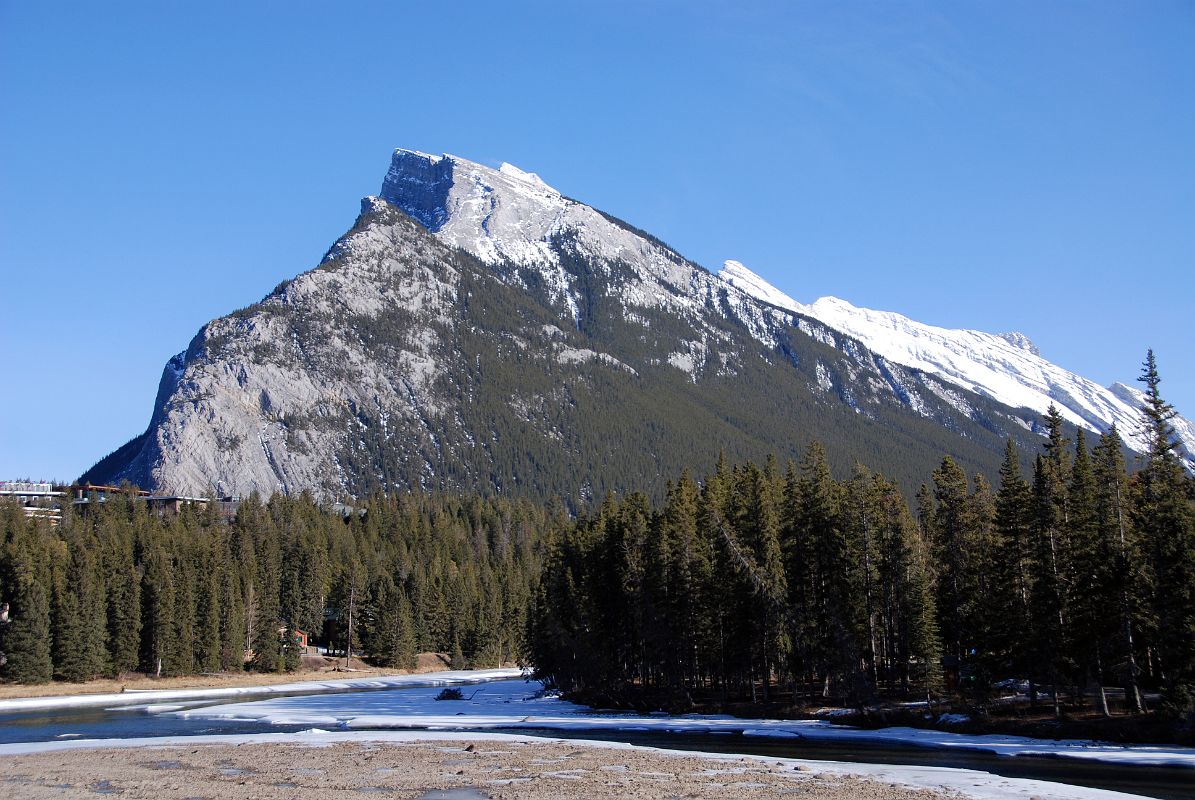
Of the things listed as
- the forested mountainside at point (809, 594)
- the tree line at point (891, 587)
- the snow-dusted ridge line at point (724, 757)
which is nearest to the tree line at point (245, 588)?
the forested mountainside at point (809, 594)

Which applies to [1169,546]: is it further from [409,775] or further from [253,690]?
[253,690]

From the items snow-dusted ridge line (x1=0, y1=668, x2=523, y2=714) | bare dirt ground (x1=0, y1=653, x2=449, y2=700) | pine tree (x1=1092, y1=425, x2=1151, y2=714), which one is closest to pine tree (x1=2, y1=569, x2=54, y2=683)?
bare dirt ground (x1=0, y1=653, x2=449, y2=700)

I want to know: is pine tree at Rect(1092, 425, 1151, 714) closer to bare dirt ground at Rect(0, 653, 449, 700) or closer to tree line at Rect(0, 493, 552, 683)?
tree line at Rect(0, 493, 552, 683)

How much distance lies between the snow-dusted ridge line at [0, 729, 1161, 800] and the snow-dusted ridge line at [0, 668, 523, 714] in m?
32.5

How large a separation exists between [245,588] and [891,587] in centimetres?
8132

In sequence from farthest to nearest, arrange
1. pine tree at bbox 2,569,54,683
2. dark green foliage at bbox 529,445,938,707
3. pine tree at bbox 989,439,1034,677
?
pine tree at bbox 2,569,54,683 → dark green foliage at bbox 529,445,938,707 → pine tree at bbox 989,439,1034,677

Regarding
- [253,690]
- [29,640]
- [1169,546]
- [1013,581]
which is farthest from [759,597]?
[29,640]

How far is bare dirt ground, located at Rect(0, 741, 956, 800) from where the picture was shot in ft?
110

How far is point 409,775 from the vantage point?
38.2 metres

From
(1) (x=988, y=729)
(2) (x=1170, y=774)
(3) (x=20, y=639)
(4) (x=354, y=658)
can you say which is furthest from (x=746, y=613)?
(4) (x=354, y=658)

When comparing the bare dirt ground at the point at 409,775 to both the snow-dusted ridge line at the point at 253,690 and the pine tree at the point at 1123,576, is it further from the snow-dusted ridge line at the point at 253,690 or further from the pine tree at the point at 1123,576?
the snow-dusted ridge line at the point at 253,690

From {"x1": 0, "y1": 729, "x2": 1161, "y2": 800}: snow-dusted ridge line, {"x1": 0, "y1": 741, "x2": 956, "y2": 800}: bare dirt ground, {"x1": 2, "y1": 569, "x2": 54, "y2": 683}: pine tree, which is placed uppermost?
{"x1": 2, "y1": 569, "x2": 54, "y2": 683}: pine tree

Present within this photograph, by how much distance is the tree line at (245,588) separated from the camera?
9844cm

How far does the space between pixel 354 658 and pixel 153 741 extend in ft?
266
